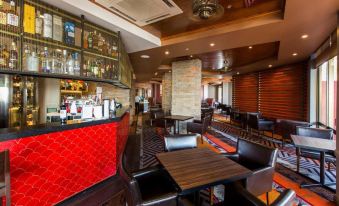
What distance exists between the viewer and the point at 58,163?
83.9 inches

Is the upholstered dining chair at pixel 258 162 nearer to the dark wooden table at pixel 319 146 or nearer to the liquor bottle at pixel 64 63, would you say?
the dark wooden table at pixel 319 146

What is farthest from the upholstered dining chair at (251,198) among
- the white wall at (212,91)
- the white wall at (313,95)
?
the white wall at (212,91)

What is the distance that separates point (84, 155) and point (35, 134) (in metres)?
0.76

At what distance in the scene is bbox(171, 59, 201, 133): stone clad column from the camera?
6316 mm

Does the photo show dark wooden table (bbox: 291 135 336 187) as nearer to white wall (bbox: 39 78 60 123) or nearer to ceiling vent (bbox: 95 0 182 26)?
ceiling vent (bbox: 95 0 182 26)

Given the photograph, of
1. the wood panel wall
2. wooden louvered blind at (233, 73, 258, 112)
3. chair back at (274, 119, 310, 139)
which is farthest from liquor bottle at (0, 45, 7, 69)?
wooden louvered blind at (233, 73, 258, 112)

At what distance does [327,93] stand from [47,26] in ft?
23.2

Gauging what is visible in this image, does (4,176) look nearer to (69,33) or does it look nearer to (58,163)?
(58,163)

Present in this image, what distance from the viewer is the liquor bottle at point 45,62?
95.3 inches

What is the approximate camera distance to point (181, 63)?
6.55 metres

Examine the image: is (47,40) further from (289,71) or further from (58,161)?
(289,71)

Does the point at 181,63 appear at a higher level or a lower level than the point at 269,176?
higher

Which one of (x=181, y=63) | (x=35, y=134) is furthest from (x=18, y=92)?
(x=181, y=63)

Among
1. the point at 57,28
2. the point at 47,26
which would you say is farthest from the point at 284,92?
the point at 47,26
